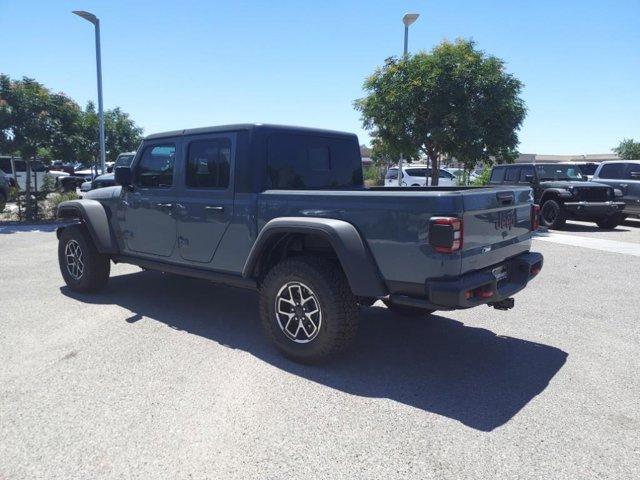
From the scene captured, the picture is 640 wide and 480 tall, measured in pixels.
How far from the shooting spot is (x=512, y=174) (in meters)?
14.2

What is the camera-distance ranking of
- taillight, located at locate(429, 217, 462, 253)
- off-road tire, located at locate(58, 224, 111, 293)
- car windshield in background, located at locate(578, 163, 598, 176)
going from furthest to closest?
car windshield in background, located at locate(578, 163, 598, 176) → off-road tire, located at locate(58, 224, 111, 293) → taillight, located at locate(429, 217, 462, 253)

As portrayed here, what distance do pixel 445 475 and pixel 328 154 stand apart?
10.8ft

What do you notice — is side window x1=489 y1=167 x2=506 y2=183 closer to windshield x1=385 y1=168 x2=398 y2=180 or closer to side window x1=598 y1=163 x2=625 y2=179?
side window x1=598 y1=163 x2=625 y2=179

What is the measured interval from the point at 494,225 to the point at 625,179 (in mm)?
13222

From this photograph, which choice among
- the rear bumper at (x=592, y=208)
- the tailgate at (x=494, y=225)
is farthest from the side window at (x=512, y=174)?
the tailgate at (x=494, y=225)

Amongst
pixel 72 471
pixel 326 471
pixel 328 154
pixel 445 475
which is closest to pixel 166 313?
pixel 328 154

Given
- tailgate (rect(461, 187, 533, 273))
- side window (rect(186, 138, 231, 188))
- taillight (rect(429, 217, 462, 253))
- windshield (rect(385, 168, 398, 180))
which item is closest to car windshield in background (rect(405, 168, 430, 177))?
windshield (rect(385, 168, 398, 180))

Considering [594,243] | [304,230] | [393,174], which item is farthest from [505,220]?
[393,174]

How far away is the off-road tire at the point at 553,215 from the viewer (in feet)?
43.6

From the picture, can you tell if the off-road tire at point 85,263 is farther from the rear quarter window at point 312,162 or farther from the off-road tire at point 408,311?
the off-road tire at point 408,311

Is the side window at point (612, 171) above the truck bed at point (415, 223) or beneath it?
above

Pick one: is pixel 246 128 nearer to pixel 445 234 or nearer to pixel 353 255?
pixel 353 255

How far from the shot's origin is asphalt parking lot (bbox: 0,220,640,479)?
271 centimetres

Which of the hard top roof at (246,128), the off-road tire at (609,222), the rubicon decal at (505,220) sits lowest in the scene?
the off-road tire at (609,222)
